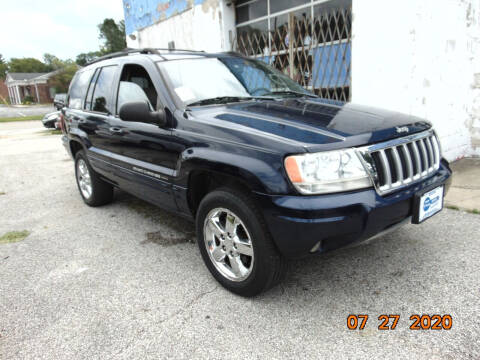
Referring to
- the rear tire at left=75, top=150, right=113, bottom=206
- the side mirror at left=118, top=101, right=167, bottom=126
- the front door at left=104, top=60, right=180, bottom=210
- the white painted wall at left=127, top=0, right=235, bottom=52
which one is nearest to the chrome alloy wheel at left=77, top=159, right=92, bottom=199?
the rear tire at left=75, top=150, right=113, bottom=206

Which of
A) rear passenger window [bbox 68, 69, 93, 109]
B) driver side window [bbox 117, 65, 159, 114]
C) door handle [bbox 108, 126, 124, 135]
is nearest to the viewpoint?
driver side window [bbox 117, 65, 159, 114]

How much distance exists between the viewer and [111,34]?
62000mm

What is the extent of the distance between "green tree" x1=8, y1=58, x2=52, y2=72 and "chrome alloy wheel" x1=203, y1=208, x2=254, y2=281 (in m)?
108

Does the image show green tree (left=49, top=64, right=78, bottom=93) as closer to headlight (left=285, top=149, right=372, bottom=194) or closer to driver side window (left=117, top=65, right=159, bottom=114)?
driver side window (left=117, top=65, right=159, bottom=114)

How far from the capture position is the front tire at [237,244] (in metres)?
2.25

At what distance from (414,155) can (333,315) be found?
3.95 ft

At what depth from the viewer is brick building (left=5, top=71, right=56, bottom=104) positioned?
63.5m

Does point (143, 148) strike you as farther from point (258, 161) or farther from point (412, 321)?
point (412, 321)

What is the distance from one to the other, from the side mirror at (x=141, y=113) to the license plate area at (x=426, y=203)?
1.92 meters

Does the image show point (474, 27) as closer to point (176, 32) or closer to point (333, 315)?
point (333, 315)

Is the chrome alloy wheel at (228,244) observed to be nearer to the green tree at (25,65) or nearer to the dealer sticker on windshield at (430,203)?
the dealer sticker on windshield at (430,203)

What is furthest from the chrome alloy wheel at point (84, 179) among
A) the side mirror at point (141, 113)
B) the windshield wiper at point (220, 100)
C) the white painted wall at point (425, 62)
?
the white painted wall at point (425, 62)

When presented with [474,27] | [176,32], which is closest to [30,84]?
[176,32]

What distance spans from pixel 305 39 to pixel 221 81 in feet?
13.8
